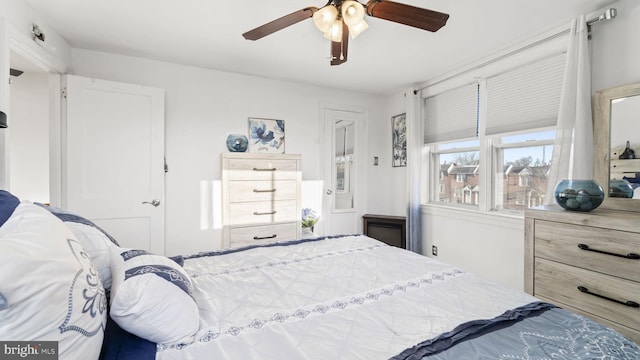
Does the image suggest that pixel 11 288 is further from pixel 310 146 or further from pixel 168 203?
pixel 310 146

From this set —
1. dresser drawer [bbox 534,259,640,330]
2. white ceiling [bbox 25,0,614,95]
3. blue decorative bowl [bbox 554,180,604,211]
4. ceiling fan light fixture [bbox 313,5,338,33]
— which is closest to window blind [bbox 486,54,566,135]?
white ceiling [bbox 25,0,614,95]

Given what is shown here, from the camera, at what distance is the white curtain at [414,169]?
3.47 m

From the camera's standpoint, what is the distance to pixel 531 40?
236cm

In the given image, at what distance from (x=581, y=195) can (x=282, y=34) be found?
8.12 ft

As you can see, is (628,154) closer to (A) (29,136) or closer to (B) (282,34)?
(B) (282,34)

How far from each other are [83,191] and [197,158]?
1.05 m

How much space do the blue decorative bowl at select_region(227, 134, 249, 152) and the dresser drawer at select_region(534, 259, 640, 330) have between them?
9.71ft

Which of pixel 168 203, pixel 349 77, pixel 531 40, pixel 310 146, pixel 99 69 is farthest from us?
pixel 310 146

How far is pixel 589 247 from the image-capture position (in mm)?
1550

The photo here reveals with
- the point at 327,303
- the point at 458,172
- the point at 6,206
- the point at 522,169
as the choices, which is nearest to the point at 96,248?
the point at 6,206

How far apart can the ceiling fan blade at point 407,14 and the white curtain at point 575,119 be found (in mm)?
1347

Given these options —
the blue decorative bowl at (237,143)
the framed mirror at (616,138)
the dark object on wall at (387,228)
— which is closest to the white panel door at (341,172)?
the dark object on wall at (387,228)

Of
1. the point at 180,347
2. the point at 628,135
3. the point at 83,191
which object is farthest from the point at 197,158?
the point at 628,135

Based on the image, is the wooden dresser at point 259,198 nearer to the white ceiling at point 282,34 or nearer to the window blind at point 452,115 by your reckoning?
the white ceiling at point 282,34
